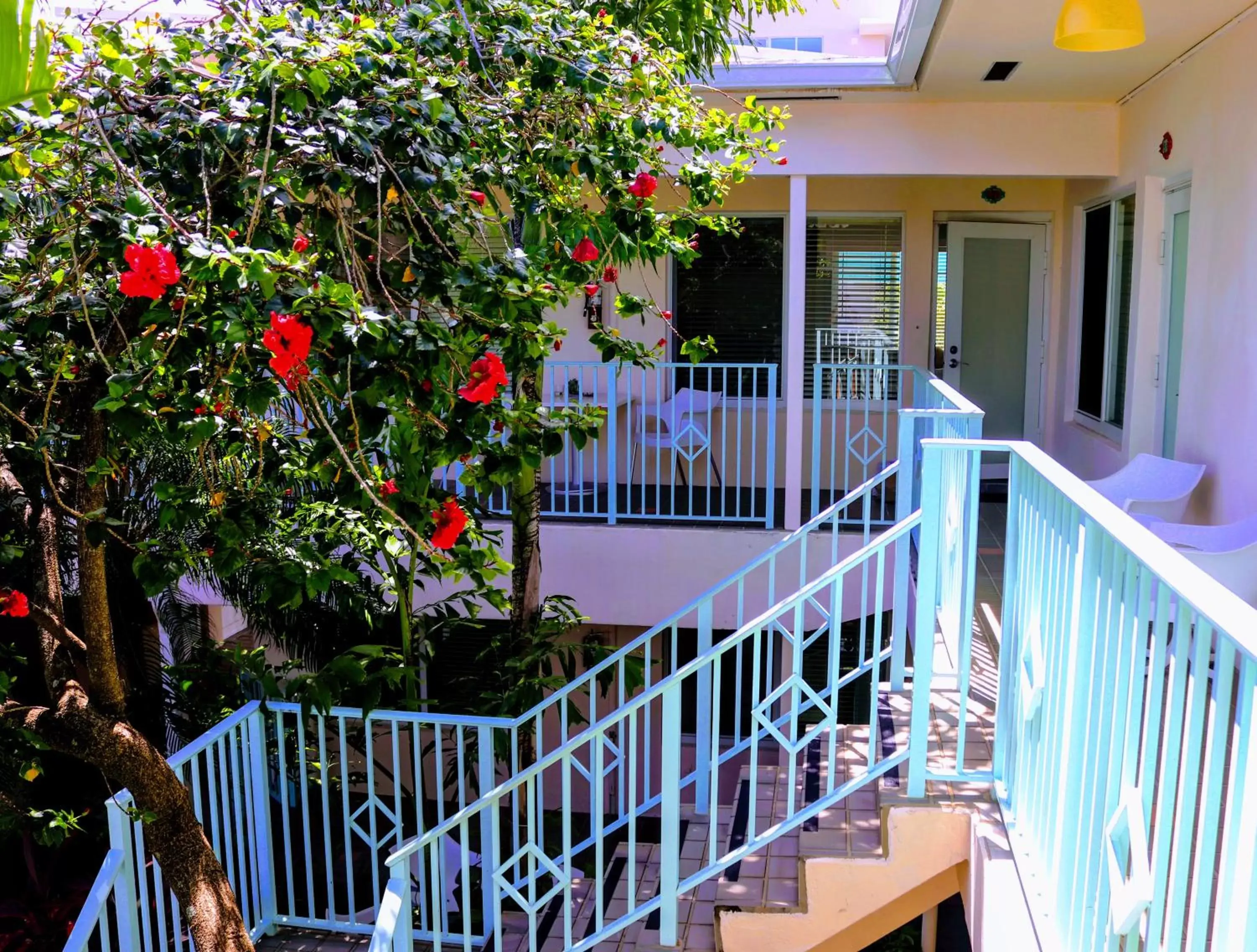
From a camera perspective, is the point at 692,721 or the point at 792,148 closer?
the point at 792,148

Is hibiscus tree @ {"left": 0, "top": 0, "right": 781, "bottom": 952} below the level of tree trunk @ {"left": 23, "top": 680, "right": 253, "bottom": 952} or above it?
above

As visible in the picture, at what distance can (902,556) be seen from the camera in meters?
4.01

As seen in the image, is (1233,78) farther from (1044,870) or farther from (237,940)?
(237,940)

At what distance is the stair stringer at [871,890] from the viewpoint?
10.8 ft

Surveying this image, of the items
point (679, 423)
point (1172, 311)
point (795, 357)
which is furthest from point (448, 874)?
point (1172, 311)

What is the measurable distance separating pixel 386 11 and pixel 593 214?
946 mm

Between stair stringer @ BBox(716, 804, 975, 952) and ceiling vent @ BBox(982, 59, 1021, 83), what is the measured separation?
4.34 m

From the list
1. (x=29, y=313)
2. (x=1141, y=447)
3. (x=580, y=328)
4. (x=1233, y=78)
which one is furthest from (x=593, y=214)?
(x=580, y=328)

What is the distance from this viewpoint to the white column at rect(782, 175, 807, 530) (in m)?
6.90

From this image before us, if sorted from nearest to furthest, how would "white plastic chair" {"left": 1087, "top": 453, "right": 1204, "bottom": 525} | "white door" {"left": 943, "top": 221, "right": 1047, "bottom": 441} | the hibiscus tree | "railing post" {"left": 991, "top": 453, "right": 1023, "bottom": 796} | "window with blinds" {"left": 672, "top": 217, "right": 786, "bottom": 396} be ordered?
the hibiscus tree → "railing post" {"left": 991, "top": 453, "right": 1023, "bottom": 796} → "white plastic chair" {"left": 1087, "top": 453, "right": 1204, "bottom": 525} → "window with blinds" {"left": 672, "top": 217, "right": 786, "bottom": 396} → "white door" {"left": 943, "top": 221, "right": 1047, "bottom": 441}

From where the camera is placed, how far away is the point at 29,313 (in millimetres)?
2812

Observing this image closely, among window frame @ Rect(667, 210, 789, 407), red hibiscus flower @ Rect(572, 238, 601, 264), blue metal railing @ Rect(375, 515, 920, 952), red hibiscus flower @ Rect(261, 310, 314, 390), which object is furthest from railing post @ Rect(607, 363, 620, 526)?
red hibiscus flower @ Rect(261, 310, 314, 390)

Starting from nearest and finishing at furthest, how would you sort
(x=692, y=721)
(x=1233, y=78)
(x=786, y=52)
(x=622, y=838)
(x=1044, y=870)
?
(x=1044, y=870), (x=1233, y=78), (x=622, y=838), (x=786, y=52), (x=692, y=721)

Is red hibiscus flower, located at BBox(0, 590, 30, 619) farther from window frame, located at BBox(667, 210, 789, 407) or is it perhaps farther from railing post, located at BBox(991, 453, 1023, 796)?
window frame, located at BBox(667, 210, 789, 407)
